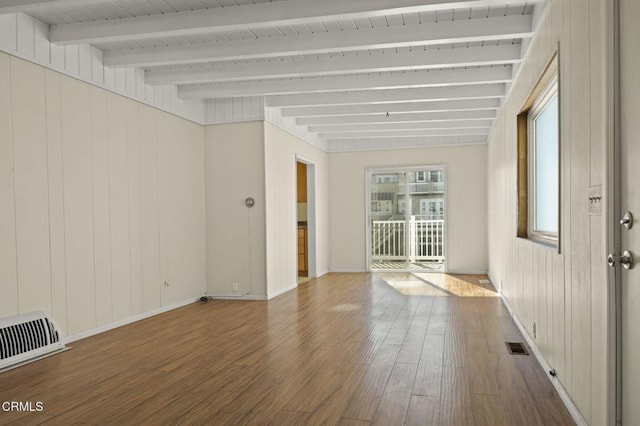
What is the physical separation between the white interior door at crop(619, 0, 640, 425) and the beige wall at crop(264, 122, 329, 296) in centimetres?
486

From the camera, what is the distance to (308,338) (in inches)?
172

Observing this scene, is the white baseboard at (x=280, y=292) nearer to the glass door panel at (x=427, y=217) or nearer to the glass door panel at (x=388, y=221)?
the glass door panel at (x=388, y=221)

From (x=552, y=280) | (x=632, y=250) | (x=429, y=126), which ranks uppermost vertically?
(x=429, y=126)

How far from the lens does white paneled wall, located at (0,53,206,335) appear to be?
3.83m

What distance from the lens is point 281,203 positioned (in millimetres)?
7047

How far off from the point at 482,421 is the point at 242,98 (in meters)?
4.99

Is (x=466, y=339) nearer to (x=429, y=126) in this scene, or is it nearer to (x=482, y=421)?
(x=482, y=421)

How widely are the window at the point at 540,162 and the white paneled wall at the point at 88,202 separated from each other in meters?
3.82

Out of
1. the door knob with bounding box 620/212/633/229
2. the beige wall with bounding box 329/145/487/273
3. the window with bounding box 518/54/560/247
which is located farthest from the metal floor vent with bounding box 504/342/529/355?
the beige wall with bounding box 329/145/487/273

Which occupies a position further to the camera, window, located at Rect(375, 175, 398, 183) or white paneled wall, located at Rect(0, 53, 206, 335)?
window, located at Rect(375, 175, 398, 183)

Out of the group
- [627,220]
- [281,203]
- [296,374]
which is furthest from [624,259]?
[281,203]

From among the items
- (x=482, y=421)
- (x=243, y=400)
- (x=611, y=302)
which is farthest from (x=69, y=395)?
(x=611, y=302)

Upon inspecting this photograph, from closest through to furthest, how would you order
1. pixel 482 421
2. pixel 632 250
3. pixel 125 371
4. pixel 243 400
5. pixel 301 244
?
pixel 632 250
pixel 482 421
pixel 243 400
pixel 125 371
pixel 301 244

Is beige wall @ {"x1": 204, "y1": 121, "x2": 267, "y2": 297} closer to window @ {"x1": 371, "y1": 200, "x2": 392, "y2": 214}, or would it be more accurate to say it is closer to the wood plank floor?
the wood plank floor
